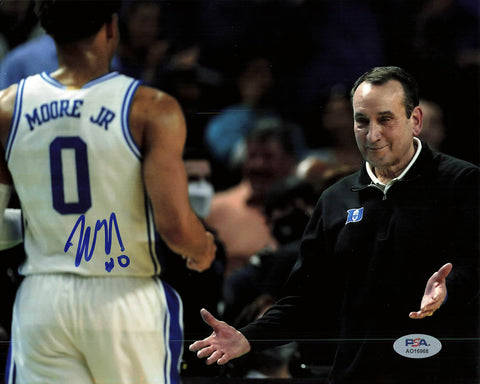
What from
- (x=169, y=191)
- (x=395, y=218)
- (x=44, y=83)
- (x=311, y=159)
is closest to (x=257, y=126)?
(x=311, y=159)

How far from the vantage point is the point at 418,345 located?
2727 millimetres

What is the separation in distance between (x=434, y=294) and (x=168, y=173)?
3.33 ft

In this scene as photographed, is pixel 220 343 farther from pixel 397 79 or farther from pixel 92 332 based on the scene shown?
pixel 397 79

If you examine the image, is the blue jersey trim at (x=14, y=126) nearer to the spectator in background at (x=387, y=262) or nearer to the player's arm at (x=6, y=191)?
the player's arm at (x=6, y=191)

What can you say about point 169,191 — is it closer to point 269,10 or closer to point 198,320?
point 198,320

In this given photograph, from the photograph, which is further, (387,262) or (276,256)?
(276,256)

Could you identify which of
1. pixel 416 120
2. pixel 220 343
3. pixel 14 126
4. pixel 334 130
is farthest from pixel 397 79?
pixel 14 126

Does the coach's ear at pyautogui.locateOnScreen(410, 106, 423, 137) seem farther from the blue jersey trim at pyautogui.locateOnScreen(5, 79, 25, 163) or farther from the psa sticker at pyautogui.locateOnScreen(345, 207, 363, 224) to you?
the blue jersey trim at pyautogui.locateOnScreen(5, 79, 25, 163)

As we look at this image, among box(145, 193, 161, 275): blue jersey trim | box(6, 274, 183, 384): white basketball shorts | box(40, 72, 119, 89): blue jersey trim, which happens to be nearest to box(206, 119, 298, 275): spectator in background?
box(145, 193, 161, 275): blue jersey trim

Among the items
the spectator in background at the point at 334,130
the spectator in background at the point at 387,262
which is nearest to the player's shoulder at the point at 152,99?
the spectator in background at the point at 334,130

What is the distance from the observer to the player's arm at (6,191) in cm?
264

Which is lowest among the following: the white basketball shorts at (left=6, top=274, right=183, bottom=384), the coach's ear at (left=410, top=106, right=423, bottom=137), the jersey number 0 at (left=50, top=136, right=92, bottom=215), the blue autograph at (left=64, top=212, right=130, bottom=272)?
the white basketball shorts at (left=6, top=274, right=183, bottom=384)

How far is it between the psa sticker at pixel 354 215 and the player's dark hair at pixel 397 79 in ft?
1.29

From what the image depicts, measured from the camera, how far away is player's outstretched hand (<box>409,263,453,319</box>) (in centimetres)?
260
